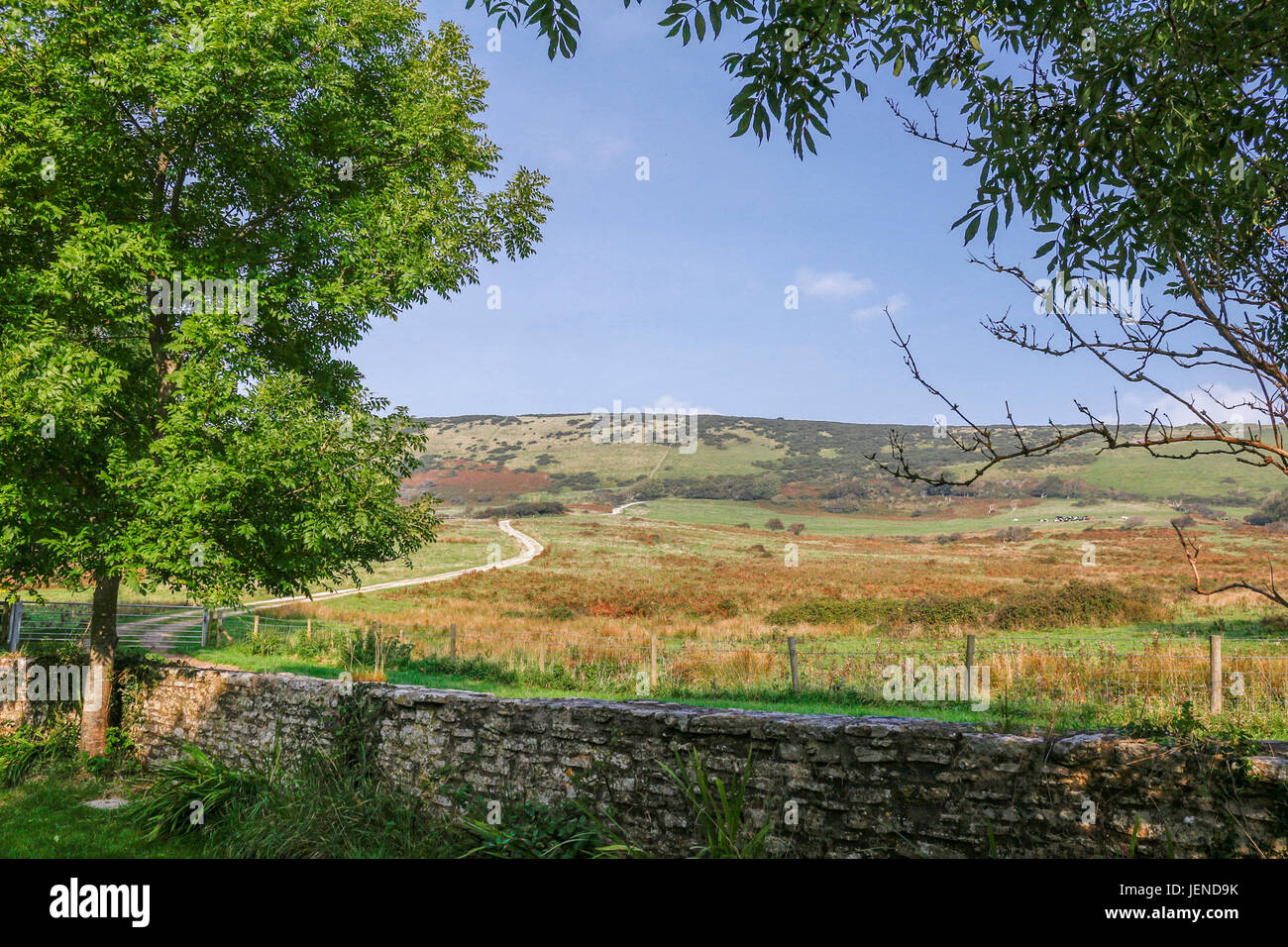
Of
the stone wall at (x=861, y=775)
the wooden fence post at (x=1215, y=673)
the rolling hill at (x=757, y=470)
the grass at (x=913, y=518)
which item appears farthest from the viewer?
the rolling hill at (x=757, y=470)

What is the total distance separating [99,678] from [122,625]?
17.7 metres

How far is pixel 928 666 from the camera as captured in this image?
50.3 ft

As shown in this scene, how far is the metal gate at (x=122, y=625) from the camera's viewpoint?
2092cm

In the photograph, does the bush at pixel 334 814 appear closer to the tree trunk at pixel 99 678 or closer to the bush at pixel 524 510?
the tree trunk at pixel 99 678

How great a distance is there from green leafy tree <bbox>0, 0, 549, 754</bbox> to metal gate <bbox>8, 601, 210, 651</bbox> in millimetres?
12395

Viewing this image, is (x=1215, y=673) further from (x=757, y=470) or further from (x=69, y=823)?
(x=757, y=470)

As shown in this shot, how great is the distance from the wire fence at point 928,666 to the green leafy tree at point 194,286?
8172 millimetres

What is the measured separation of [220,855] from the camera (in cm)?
723

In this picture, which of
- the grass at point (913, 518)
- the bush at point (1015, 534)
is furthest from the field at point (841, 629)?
the grass at point (913, 518)

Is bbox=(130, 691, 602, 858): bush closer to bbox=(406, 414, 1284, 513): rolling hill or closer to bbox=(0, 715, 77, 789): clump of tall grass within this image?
bbox=(0, 715, 77, 789): clump of tall grass

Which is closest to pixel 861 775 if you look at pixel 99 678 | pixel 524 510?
pixel 99 678
